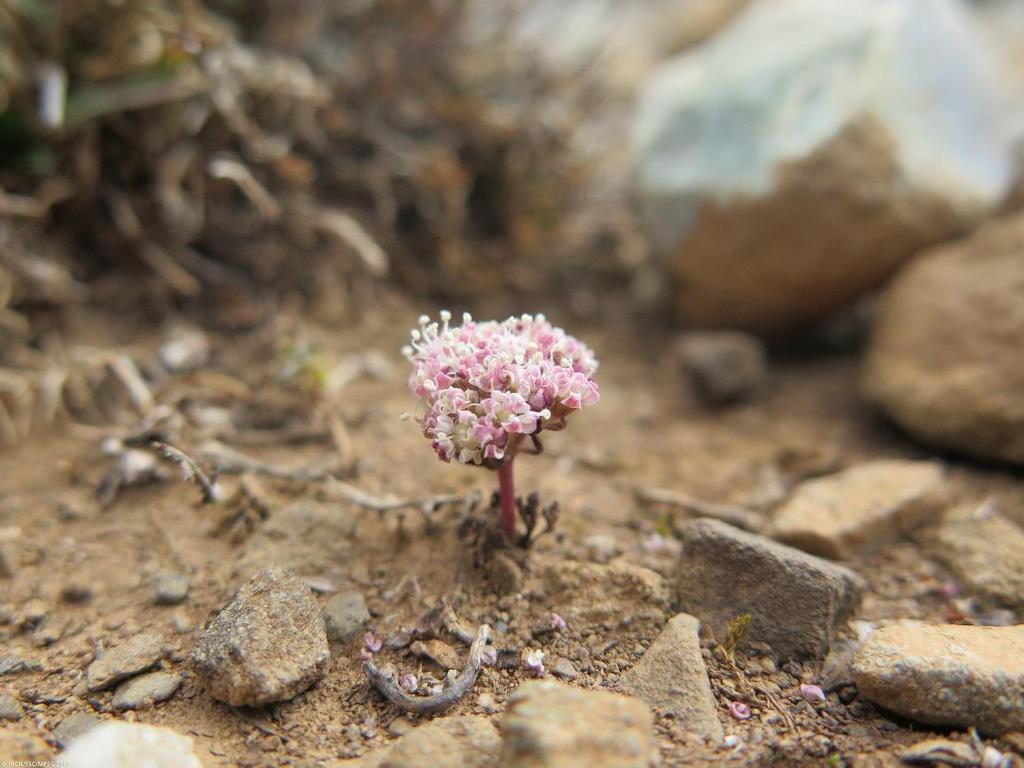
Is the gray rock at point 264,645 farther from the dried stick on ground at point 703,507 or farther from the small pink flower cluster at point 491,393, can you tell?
the dried stick on ground at point 703,507

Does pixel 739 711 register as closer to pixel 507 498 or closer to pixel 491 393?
pixel 507 498

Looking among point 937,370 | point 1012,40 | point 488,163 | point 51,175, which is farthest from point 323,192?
point 1012,40

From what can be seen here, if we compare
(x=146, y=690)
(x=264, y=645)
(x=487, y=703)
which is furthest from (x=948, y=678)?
(x=146, y=690)

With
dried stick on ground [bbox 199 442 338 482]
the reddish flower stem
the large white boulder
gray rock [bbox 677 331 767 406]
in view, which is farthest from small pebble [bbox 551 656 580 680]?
gray rock [bbox 677 331 767 406]

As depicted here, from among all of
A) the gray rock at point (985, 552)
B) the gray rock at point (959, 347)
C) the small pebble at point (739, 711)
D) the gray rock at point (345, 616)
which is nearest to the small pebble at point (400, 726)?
the gray rock at point (345, 616)

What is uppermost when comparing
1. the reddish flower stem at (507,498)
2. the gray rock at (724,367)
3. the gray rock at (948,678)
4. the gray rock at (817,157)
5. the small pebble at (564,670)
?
the gray rock at (817,157)

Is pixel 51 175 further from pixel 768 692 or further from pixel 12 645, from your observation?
pixel 768 692
